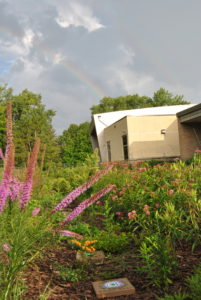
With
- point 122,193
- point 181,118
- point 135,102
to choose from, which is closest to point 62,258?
point 122,193

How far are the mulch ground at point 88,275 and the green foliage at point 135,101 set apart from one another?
56.1 metres

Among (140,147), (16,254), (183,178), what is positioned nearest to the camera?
(16,254)

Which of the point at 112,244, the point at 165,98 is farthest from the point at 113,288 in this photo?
the point at 165,98

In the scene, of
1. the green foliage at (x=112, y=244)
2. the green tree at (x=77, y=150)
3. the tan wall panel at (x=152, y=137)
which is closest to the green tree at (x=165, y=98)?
the green tree at (x=77, y=150)

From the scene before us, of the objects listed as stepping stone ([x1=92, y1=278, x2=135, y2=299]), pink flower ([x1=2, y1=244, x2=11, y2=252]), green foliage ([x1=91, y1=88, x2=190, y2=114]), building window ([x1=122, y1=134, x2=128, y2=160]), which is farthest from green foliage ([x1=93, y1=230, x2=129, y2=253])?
green foliage ([x1=91, y1=88, x2=190, y2=114])

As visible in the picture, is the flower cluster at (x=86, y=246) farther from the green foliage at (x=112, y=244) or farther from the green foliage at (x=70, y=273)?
the green foliage at (x=70, y=273)

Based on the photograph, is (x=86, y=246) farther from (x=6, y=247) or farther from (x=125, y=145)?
(x=125, y=145)

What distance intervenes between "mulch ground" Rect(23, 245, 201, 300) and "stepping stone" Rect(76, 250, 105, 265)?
6cm

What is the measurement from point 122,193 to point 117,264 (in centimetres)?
180

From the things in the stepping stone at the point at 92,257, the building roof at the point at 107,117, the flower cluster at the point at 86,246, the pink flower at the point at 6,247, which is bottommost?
the stepping stone at the point at 92,257

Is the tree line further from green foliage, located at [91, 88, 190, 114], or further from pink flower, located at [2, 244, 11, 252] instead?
pink flower, located at [2, 244, 11, 252]

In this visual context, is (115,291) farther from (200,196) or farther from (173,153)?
(173,153)

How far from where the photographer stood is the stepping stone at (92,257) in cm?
343

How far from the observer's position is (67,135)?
5603 centimetres
